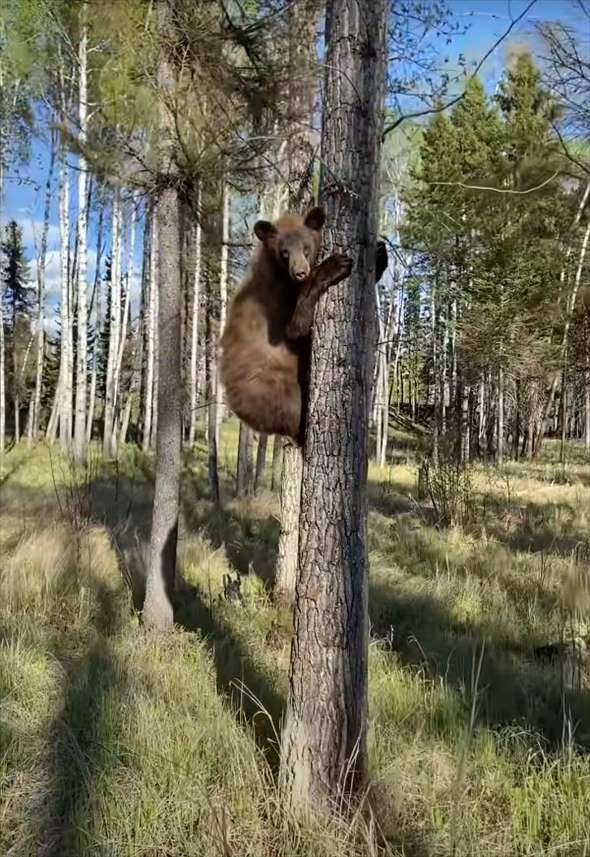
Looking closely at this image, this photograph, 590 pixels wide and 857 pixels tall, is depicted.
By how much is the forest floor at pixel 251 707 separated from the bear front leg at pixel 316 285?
172 centimetres

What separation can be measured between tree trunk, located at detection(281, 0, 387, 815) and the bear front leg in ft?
0.22

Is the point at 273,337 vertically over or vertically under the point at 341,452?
over

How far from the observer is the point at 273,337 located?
386 centimetres

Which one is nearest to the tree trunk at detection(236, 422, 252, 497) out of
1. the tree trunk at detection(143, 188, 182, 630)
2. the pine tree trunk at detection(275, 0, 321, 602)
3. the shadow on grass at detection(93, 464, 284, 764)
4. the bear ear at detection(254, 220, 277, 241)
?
the shadow on grass at detection(93, 464, 284, 764)

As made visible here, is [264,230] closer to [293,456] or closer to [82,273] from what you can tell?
[293,456]

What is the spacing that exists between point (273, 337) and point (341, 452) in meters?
1.11

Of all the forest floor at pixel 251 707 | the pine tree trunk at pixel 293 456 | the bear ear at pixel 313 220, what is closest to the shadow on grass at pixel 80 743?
the forest floor at pixel 251 707

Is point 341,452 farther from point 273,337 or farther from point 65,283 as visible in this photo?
point 65,283

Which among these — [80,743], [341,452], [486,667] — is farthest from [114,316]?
[341,452]

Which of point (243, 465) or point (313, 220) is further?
point (243, 465)

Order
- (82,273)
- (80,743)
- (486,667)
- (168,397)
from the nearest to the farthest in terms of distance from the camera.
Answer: (80,743) → (486,667) → (168,397) → (82,273)

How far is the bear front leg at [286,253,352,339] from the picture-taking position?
2900 mm

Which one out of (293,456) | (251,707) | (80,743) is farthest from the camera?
(293,456)

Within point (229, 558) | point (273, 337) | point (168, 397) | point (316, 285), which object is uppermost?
point (316, 285)
